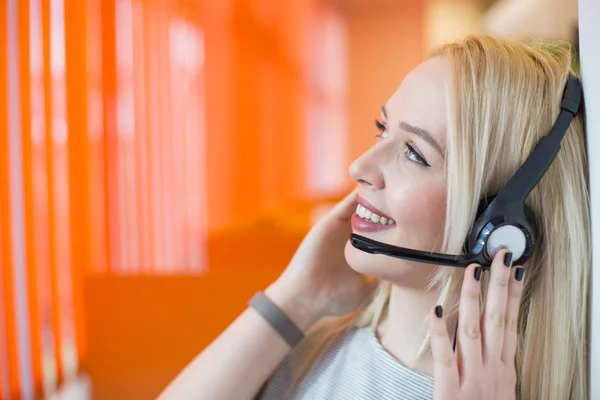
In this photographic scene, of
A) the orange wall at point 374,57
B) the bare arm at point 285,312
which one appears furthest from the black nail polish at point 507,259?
the orange wall at point 374,57

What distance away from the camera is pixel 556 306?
86 centimetres

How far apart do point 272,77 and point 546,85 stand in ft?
12.9

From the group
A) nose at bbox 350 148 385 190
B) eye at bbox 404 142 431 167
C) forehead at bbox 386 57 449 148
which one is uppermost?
forehead at bbox 386 57 449 148

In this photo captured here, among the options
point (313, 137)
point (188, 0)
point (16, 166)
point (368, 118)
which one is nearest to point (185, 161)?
point (188, 0)

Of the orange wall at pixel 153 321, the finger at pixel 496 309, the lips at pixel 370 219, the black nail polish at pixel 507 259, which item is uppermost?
the lips at pixel 370 219

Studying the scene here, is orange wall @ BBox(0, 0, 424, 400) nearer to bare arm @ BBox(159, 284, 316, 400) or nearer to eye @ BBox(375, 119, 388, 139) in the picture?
bare arm @ BBox(159, 284, 316, 400)

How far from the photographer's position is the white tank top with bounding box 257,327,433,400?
96 cm

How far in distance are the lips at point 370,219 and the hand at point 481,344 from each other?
17 cm

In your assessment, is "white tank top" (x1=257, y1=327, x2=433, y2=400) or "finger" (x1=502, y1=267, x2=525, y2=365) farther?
"white tank top" (x1=257, y1=327, x2=433, y2=400)

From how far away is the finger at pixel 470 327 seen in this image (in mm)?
763

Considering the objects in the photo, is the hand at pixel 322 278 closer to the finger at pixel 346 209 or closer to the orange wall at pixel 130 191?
the finger at pixel 346 209

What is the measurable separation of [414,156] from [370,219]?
12cm

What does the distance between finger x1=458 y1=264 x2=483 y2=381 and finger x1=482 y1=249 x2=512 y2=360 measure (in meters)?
0.01

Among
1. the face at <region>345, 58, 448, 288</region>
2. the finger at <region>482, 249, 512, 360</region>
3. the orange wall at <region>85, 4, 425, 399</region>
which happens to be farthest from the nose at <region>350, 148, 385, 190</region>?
the orange wall at <region>85, 4, 425, 399</region>
